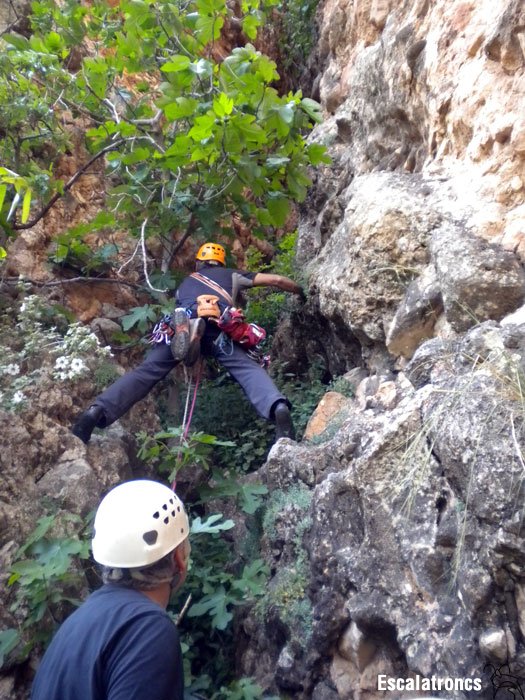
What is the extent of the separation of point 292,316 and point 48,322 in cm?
208

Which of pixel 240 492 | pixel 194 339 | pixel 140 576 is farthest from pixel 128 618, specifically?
pixel 194 339

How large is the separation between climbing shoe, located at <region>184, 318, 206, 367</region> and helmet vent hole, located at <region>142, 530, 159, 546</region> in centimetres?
300

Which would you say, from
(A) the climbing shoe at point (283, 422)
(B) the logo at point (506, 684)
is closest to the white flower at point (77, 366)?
(A) the climbing shoe at point (283, 422)

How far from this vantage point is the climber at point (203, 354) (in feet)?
15.4

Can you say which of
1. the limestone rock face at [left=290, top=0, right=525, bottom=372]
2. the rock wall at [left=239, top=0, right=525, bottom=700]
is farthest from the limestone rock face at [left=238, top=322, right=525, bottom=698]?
the limestone rock face at [left=290, top=0, right=525, bottom=372]

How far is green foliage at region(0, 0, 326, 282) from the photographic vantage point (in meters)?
5.00

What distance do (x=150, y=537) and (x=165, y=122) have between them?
4.86m

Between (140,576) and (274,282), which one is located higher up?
(140,576)

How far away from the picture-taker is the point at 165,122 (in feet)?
20.0

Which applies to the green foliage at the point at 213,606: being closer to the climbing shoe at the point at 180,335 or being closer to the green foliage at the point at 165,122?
the climbing shoe at the point at 180,335

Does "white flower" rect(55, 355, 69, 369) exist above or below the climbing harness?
below

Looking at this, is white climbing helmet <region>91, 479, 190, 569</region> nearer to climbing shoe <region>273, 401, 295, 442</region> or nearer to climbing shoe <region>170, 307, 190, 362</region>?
climbing shoe <region>273, 401, 295, 442</region>

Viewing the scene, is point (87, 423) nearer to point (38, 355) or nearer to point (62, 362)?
point (62, 362)

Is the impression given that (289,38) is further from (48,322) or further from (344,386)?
(344,386)
